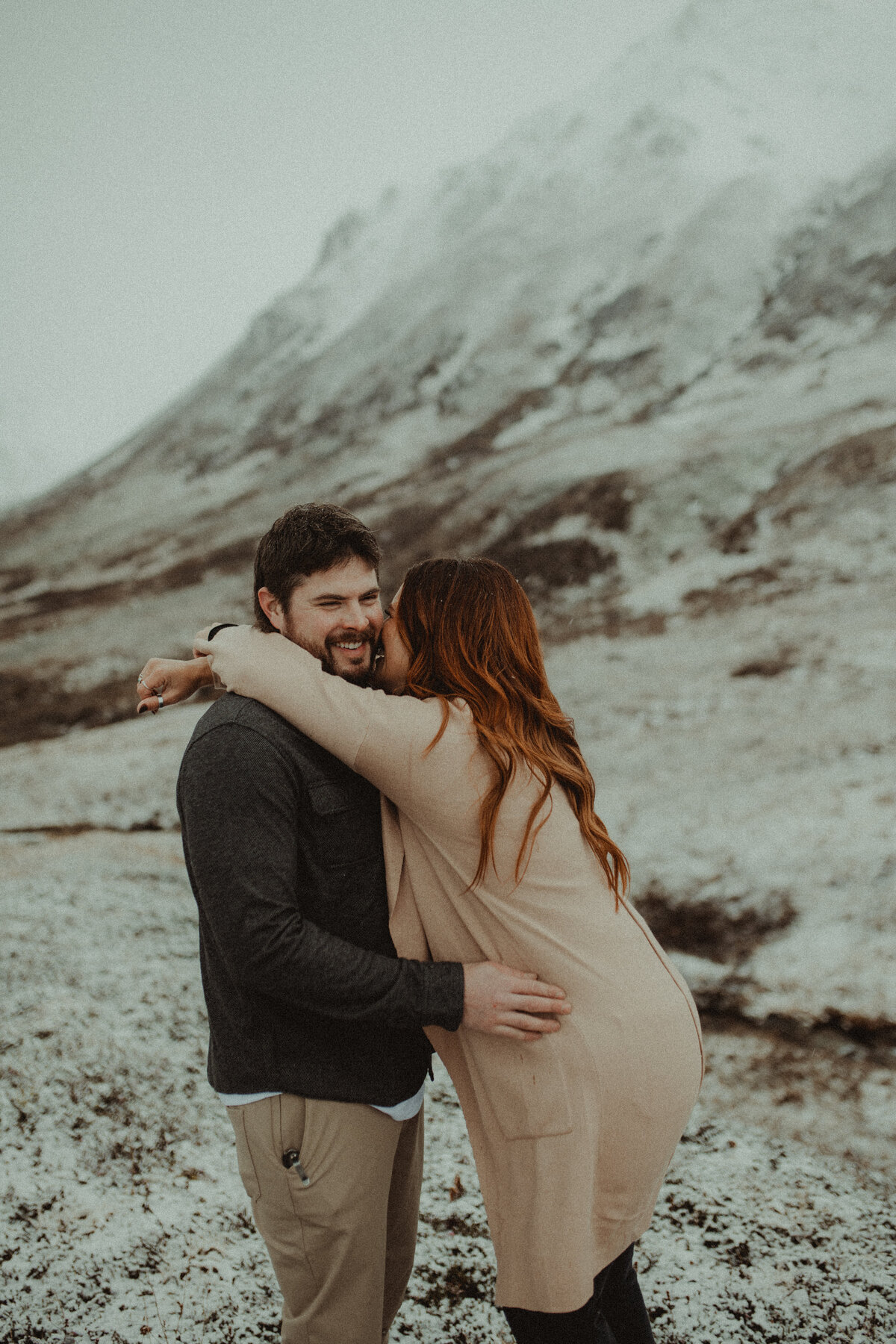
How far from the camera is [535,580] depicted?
1049 inches

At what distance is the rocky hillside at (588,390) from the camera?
2594 cm

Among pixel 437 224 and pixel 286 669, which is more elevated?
pixel 437 224

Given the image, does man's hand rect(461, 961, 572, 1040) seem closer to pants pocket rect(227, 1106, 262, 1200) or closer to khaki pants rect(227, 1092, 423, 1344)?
khaki pants rect(227, 1092, 423, 1344)

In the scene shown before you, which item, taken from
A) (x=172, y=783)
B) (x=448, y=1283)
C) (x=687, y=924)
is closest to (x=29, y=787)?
(x=172, y=783)

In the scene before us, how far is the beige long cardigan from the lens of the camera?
2818 millimetres

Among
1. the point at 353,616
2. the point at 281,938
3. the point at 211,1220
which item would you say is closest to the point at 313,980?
the point at 281,938

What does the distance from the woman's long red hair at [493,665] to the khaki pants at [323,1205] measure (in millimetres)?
1069

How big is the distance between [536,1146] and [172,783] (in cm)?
1252

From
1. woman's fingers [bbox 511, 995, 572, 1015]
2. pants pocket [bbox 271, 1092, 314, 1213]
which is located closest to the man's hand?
woman's fingers [bbox 511, 995, 572, 1015]

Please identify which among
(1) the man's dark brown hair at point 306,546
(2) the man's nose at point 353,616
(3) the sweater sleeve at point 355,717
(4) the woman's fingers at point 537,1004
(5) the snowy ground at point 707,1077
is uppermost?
(1) the man's dark brown hair at point 306,546

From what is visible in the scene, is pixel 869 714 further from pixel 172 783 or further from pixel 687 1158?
pixel 172 783

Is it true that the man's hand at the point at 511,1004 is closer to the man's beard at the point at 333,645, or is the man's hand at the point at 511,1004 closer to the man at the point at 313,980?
the man at the point at 313,980

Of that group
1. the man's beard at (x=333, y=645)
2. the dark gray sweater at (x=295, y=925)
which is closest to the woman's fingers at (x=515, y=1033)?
the dark gray sweater at (x=295, y=925)

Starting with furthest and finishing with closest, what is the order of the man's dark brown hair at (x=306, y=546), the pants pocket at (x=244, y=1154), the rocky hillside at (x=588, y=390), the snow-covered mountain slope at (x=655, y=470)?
1. the rocky hillside at (x=588, y=390)
2. the snow-covered mountain slope at (x=655, y=470)
3. the man's dark brown hair at (x=306, y=546)
4. the pants pocket at (x=244, y=1154)
